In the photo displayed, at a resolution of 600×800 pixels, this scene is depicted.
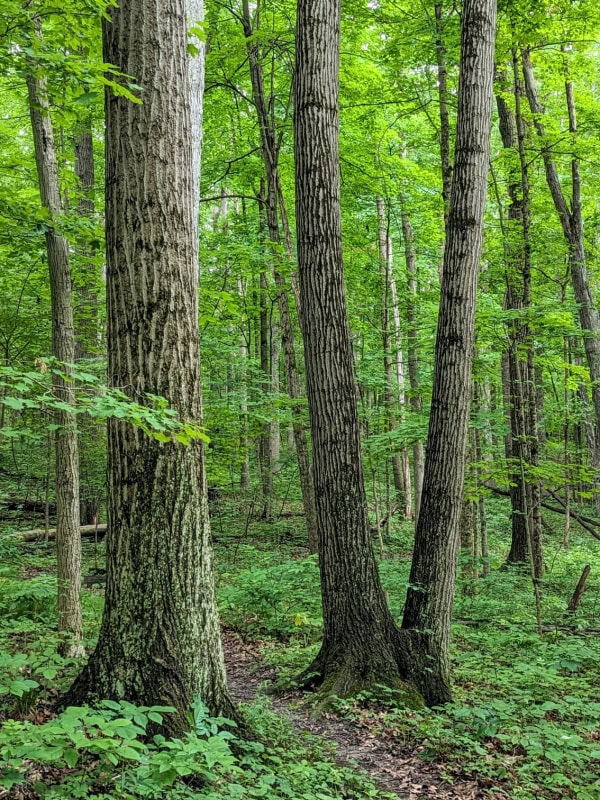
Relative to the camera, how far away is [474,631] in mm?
7246

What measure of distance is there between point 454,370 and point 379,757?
3.15 m

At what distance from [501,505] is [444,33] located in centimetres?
1323

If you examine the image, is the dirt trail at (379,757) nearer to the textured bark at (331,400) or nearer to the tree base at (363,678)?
the tree base at (363,678)

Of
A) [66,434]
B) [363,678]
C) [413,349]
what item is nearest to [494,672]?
[363,678]

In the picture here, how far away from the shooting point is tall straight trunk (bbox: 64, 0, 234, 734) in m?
3.23

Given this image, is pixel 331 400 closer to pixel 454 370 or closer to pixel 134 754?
pixel 454 370

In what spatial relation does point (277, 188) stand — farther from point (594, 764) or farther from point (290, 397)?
point (594, 764)

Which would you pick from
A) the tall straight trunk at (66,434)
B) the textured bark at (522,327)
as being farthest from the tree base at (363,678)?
the textured bark at (522,327)

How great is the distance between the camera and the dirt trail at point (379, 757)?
12.6 ft

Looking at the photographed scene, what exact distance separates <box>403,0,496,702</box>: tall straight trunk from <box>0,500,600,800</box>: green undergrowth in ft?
2.40

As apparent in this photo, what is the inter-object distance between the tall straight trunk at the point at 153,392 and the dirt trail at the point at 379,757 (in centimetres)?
134

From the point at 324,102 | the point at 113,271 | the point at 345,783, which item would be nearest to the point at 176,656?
the point at 345,783

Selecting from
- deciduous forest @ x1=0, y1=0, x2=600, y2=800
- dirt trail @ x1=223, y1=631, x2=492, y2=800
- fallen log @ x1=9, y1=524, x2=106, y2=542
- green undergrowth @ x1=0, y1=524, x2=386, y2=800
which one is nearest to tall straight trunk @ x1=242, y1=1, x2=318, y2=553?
deciduous forest @ x1=0, y1=0, x2=600, y2=800

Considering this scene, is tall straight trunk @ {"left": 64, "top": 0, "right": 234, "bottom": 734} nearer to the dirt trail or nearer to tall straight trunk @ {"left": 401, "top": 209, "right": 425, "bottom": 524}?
the dirt trail
